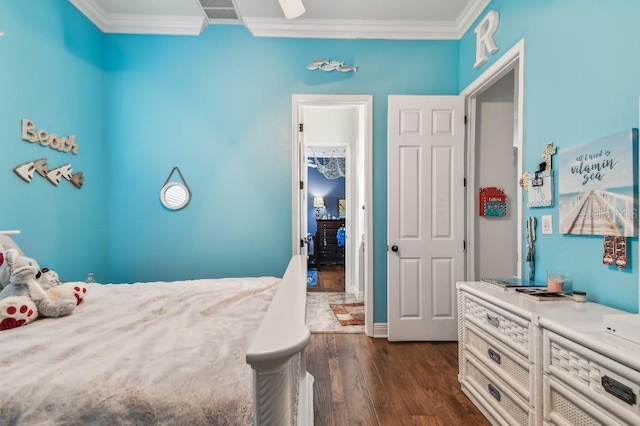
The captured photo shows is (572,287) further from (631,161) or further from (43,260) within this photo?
(43,260)

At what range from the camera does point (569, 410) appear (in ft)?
3.91

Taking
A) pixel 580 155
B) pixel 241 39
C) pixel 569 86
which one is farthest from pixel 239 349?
pixel 241 39

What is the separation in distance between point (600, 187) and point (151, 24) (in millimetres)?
3497

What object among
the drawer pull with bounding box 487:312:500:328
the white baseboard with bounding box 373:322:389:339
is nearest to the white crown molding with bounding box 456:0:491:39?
the drawer pull with bounding box 487:312:500:328

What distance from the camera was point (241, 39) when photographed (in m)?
2.86

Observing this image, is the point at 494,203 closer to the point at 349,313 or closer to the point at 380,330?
the point at 380,330

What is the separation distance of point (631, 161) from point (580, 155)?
267 millimetres

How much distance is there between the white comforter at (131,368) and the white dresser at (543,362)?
1152 mm

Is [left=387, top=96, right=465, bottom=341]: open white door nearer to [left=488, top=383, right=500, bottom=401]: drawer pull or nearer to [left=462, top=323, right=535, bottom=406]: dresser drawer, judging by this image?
[left=462, top=323, right=535, bottom=406]: dresser drawer

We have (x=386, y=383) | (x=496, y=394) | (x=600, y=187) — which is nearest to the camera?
(x=600, y=187)

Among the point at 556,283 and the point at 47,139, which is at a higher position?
the point at 47,139

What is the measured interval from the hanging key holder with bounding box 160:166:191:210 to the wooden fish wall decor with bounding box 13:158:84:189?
622 mm

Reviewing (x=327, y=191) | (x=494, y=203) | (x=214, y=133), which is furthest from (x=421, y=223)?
(x=327, y=191)

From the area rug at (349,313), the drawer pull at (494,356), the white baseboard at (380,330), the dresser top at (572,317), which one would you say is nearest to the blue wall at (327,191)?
the area rug at (349,313)
